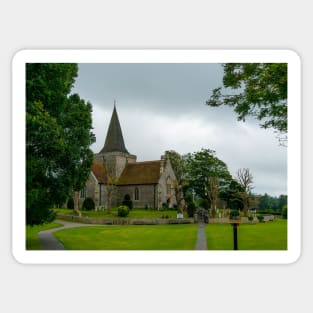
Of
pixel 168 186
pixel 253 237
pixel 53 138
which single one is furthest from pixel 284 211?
pixel 168 186

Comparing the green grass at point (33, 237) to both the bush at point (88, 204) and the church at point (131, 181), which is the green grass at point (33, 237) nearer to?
the bush at point (88, 204)

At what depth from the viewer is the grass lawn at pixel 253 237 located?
618 centimetres

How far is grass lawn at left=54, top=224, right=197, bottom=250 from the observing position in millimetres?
6266

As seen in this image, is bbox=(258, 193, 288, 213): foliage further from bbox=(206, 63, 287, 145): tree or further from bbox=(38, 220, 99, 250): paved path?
bbox=(38, 220, 99, 250): paved path

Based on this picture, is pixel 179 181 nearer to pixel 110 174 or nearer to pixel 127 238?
pixel 110 174

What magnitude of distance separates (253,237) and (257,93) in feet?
8.52

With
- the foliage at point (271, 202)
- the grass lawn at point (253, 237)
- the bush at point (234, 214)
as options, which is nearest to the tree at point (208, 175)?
the bush at point (234, 214)

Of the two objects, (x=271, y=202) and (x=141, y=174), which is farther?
(x=141, y=174)

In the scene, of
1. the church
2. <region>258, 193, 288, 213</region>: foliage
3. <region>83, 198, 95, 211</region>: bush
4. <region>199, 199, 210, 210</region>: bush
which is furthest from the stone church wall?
<region>258, 193, 288, 213</region>: foliage

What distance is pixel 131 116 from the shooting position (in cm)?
686

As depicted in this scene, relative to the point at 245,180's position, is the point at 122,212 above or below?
below

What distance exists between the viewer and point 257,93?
6.53 m

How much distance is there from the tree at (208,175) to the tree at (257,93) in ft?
3.39
